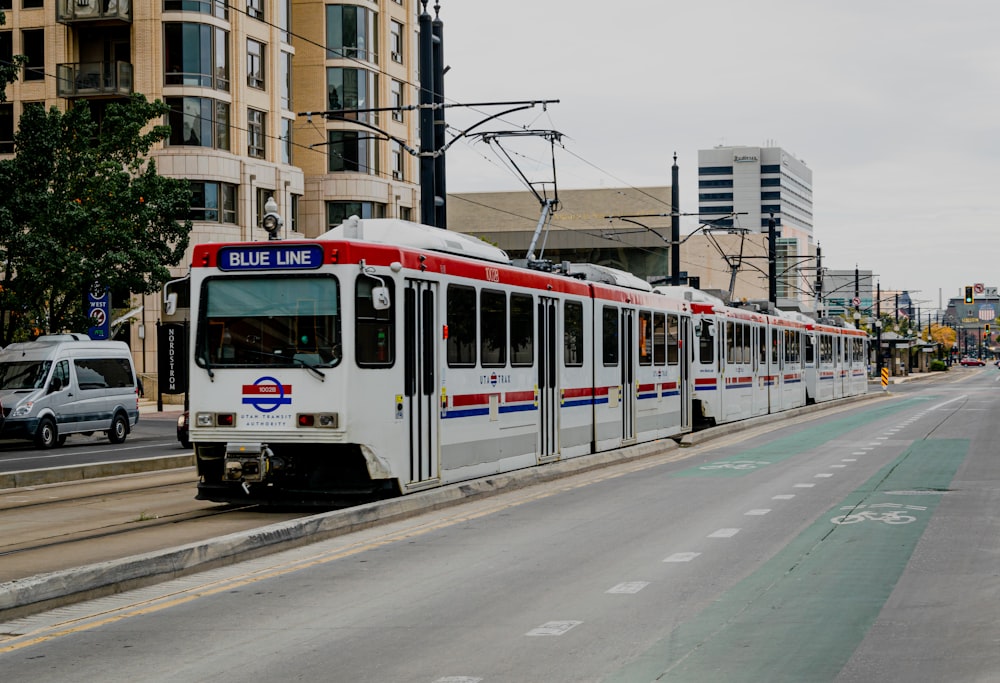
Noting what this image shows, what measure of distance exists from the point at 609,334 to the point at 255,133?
120 ft

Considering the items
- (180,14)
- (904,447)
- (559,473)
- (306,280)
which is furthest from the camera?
(180,14)


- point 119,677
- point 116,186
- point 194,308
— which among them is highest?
point 116,186

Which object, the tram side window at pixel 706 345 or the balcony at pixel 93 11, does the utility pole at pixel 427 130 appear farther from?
the balcony at pixel 93 11

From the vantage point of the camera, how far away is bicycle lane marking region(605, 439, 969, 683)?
7.36 meters

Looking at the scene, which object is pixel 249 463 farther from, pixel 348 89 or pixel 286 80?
pixel 348 89

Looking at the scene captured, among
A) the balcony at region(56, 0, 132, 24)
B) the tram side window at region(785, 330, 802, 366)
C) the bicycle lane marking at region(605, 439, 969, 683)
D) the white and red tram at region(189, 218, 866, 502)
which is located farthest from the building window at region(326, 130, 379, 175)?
the bicycle lane marking at region(605, 439, 969, 683)

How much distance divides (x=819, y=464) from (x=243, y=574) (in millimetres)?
12576

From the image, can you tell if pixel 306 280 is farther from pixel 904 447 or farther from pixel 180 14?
pixel 180 14

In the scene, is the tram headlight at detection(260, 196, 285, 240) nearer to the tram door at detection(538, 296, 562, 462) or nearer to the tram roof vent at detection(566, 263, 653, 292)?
the tram door at detection(538, 296, 562, 462)

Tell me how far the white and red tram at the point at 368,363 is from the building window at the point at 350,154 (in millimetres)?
43483

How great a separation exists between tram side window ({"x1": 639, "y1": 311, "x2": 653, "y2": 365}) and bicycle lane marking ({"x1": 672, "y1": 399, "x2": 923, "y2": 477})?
239 cm

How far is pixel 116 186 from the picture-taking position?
37438 mm

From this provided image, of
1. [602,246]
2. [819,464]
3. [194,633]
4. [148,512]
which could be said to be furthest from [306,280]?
[602,246]

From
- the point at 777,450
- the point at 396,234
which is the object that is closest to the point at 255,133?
the point at 777,450
